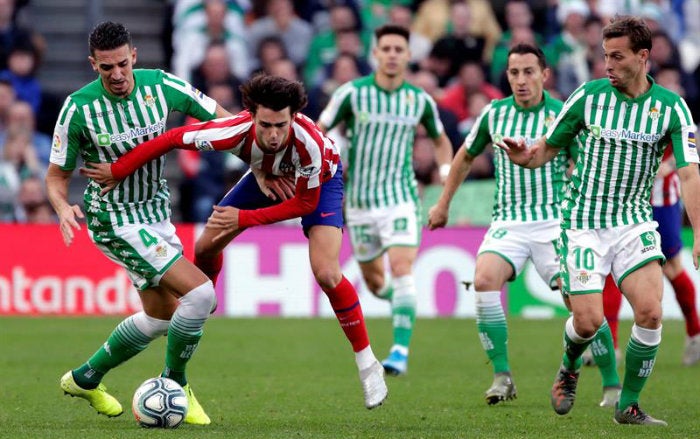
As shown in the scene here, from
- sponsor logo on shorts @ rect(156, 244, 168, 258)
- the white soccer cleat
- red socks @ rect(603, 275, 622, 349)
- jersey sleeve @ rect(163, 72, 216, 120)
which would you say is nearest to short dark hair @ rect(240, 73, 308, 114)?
jersey sleeve @ rect(163, 72, 216, 120)

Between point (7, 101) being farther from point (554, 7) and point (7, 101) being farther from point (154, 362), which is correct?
point (554, 7)

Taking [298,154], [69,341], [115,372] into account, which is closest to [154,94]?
[298,154]

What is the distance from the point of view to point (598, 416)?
27.7 ft

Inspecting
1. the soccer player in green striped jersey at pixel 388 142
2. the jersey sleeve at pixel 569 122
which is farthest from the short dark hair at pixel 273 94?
the soccer player in green striped jersey at pixel 388 142

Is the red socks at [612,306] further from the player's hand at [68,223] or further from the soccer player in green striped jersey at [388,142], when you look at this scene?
the player's hand at [68,223]

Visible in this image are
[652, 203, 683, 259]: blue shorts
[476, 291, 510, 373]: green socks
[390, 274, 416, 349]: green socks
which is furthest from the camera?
[652, 203, 683, 259]: blue shorts

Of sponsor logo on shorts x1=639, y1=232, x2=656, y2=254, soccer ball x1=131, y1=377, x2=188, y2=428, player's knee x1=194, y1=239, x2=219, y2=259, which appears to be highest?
sponsor logo on shorts x1=639, y1=232, x2=656, y2=254

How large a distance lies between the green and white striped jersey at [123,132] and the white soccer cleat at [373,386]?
62.0 inches

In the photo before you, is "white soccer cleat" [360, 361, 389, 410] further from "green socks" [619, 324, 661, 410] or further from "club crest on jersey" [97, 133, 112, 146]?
"club crest on jersey" [97, 133, 112, 146]

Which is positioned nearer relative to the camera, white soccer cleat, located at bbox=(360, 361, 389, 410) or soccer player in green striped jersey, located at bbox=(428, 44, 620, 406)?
white soccer cleat, located at bbox=(360, 361, 389, 410)

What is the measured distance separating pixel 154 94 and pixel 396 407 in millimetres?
2585

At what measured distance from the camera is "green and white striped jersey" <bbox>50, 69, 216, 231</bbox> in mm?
8039

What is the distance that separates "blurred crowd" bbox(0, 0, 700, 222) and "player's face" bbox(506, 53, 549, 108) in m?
6.42

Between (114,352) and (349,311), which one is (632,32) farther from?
(114,352)
